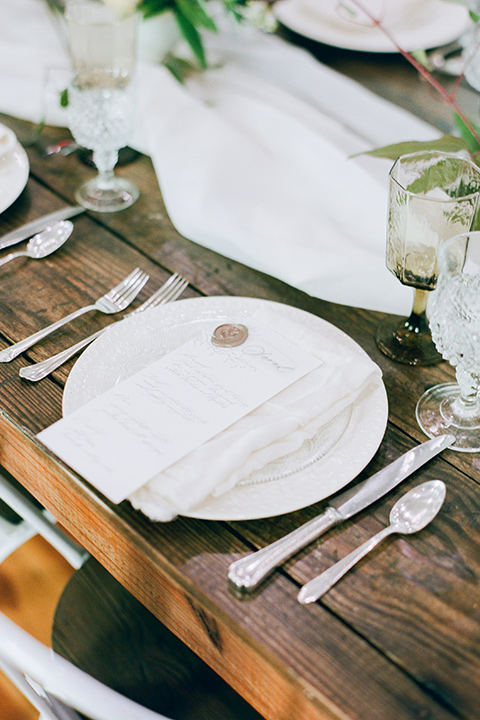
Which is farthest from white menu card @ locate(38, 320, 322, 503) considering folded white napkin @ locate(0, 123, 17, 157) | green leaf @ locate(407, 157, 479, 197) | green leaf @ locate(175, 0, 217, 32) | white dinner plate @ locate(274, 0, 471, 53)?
white dinner plate @ locate(274, 0, 471, 53)

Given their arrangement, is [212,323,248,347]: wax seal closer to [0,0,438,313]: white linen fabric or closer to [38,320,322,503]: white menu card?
[38,320,322,503]: white menu card

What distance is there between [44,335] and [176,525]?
0.30 meters

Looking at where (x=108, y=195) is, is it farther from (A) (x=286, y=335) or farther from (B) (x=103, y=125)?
(A) (x=286, y=335)

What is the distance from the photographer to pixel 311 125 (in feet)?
3.99

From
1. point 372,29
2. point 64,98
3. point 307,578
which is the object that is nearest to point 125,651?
point 307,578

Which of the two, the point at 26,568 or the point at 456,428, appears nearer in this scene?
the point at 456,428

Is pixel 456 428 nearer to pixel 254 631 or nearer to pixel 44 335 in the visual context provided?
pixel 254 631

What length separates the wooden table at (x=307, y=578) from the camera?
1.71ft

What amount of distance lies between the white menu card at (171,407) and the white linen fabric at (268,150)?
0.22m

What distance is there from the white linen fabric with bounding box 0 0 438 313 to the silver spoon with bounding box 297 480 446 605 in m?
0.30

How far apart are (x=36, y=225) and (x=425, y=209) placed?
1.75ft

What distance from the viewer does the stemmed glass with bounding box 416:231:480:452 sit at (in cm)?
64

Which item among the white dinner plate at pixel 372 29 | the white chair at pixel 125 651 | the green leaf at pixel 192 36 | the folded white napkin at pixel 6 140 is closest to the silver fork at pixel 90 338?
the white chair at pixel 125 651

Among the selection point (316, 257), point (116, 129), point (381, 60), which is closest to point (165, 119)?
point (116, 129)
